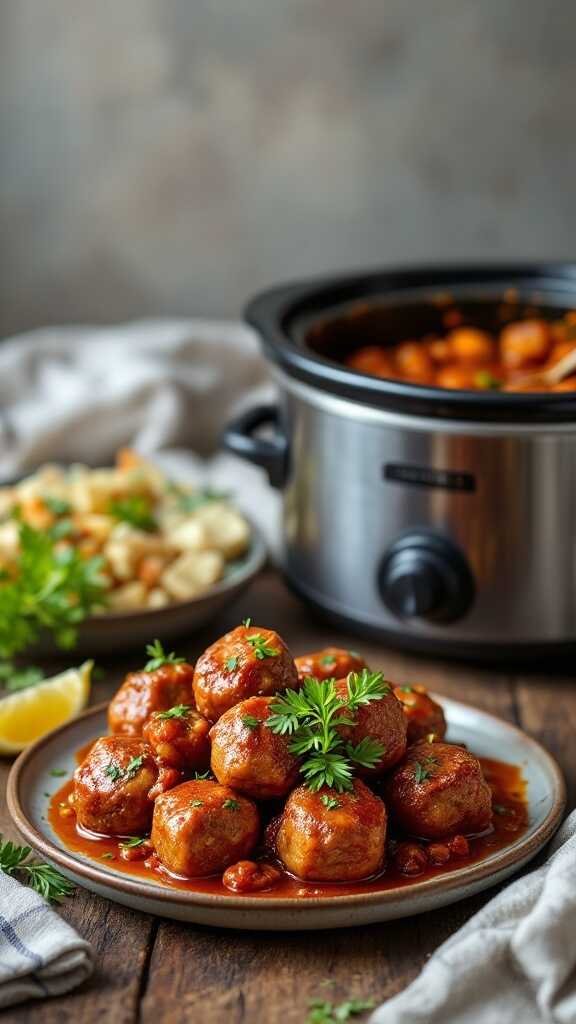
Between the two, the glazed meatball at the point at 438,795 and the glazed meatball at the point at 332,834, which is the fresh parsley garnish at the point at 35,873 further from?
the glazed meatball at the point at 438,795

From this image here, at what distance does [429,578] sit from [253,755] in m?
0.83

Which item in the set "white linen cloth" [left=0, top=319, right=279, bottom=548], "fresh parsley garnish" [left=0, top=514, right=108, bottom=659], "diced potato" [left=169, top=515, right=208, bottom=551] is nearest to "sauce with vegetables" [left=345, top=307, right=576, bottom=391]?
"diced potato" [left=169, top=515, right=208, bottom=551]

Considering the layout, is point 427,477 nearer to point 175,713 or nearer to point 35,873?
point 175,713

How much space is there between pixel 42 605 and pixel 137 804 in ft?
2.49

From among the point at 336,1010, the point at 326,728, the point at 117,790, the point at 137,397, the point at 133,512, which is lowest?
the point at 137,397

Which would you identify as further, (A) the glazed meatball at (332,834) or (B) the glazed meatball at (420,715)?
(B) the glazed meatball at (420,715)

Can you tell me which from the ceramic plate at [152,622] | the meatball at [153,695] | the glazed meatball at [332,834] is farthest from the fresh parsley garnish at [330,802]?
the ceramic plate at [152,622]

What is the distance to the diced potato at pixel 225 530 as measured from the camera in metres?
2.76

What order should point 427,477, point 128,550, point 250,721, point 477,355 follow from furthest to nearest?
point 477,355 → point 128,550 → point 427,477 → point 250,721

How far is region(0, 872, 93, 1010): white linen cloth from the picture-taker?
61.4 inches

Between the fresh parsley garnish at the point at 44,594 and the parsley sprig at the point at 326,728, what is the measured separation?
818 mm

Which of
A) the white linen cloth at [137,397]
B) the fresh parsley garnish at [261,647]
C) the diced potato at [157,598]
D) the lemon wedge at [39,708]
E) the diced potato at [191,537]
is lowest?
the white linen cloth at [137,397]

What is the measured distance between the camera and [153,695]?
6.07ft

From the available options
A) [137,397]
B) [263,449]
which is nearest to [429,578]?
[263,449]
